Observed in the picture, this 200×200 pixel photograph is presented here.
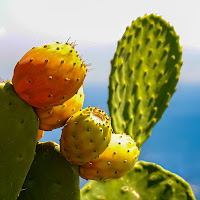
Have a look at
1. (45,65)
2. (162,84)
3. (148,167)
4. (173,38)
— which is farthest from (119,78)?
(45,65)

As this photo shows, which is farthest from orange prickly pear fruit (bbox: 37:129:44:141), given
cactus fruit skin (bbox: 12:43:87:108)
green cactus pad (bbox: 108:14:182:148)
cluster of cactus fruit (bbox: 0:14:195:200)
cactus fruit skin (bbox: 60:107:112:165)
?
green cactus pad (bbox: 108:14:182:148)

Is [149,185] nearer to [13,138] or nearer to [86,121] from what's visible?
[86,121]

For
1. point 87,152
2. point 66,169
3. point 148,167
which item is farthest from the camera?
point 148,167

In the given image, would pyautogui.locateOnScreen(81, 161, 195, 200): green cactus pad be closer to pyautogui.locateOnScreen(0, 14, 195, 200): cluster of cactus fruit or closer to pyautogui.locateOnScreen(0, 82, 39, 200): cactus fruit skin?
pyautogui.locateOnScreen(0, 14, 195, 200): cluster of cactus fruit

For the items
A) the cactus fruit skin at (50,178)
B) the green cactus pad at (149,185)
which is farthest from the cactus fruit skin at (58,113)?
the green cactus pad at (149,185)

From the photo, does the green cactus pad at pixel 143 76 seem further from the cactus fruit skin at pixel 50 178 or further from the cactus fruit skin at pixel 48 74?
the cactus fruit skin at pixel 48 74

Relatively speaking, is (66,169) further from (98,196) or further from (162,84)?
(162,84)

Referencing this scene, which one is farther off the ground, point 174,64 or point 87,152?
point 174,64

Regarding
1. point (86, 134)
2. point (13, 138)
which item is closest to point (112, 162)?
point (86, 134)
